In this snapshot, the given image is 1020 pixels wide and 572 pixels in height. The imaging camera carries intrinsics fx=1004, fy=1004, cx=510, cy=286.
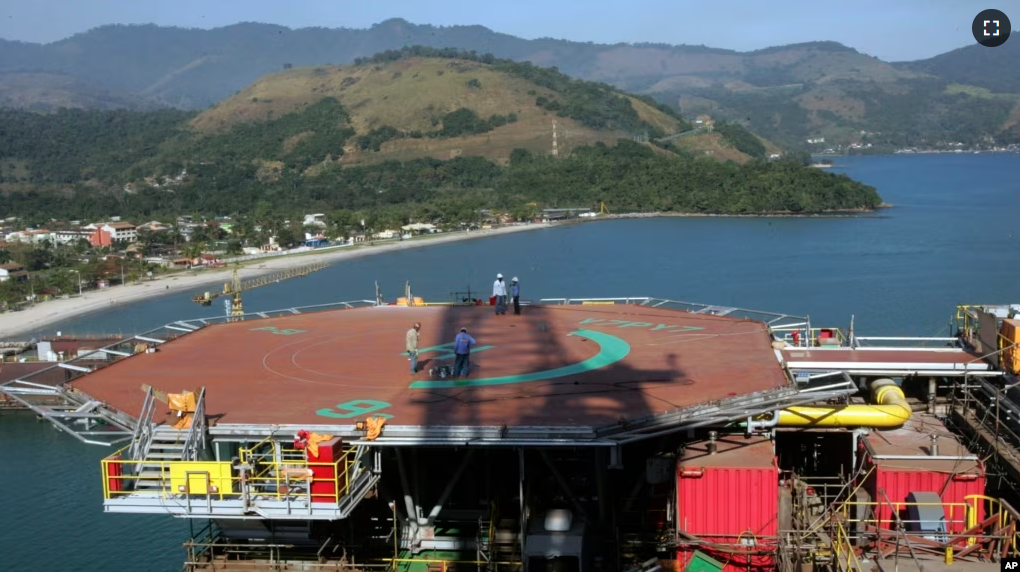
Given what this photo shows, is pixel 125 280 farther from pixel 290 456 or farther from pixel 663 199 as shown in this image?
pixel 290 456

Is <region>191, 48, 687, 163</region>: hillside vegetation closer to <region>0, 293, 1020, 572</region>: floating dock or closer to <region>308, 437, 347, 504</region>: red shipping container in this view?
<region>0, 293, 1020, 572</region>: floating dock

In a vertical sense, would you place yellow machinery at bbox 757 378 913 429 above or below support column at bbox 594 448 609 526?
above

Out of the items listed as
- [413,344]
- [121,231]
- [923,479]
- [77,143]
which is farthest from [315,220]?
[923,479]

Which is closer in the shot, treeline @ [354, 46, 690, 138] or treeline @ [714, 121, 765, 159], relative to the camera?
treeline @ [354, 46, 690, 138]

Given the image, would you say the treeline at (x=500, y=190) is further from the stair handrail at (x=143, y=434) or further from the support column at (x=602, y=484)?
the stair handrail at (x=143, y=434)

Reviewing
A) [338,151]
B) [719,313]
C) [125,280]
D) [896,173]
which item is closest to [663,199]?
[338,151]

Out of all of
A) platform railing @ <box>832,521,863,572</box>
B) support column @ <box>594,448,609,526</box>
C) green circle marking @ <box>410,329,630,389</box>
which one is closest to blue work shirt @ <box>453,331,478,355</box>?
green circle marking @ <box>410,329,630,389</box>
